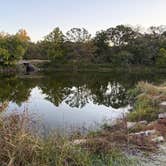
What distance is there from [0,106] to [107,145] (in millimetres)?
2126

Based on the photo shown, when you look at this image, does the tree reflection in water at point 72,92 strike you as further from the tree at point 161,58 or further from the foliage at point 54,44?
the foliage at point 54,44

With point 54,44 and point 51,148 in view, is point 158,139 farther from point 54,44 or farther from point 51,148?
point 54,44

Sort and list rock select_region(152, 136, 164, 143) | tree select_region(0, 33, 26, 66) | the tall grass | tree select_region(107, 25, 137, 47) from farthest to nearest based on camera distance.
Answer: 1. tree select_region(107, 25, 137, 47)
2. tree select_region(0, 33, 26, 66)
3. rock select_region(152, 136, 164, 143)
4. the tall grass

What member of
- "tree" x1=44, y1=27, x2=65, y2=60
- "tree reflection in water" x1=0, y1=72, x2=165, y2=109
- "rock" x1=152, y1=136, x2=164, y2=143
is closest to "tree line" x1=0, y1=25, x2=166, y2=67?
"tree" x1=44, y1=27, x2=65, y2=60

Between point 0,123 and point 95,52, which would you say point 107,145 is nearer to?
point 0,123

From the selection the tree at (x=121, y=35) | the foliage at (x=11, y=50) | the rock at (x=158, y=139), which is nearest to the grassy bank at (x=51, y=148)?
the rock at (x=158, y=139)

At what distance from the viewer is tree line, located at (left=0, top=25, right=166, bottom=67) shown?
62.1 meters

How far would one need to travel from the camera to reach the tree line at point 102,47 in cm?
6212

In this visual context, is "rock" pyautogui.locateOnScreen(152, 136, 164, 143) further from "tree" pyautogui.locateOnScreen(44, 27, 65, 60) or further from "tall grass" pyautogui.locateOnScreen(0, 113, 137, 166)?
"tree" pyautogui.locateOnScreen(44, 27, 65, 60)

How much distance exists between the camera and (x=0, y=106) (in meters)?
5.14

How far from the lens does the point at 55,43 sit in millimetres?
64875

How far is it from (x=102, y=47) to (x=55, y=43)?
32.3ft

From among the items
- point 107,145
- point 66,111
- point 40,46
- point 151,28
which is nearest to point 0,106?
point 107,145


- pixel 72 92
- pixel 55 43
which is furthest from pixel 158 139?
pixel 55 43
